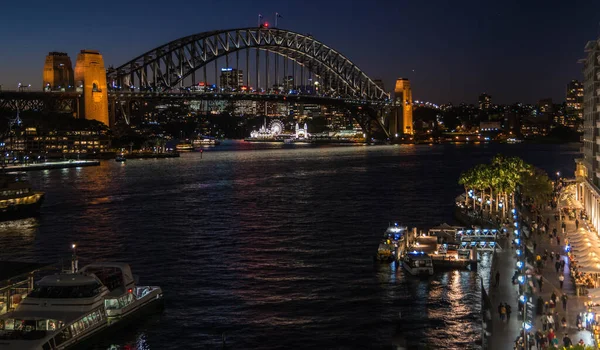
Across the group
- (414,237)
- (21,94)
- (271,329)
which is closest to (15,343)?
(271,329)

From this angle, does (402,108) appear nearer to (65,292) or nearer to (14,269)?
(14,269)

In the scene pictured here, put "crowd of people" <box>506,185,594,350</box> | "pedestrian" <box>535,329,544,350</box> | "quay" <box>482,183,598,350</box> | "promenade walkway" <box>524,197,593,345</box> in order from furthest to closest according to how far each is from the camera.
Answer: "quay" <box>482,183,598,350</box>
"promenade walkway" <box>524,197,593,345</box>
"crowd of people" <box>506,185,594,350</box>
"pedestrian" <box>535,329,544,350</box>

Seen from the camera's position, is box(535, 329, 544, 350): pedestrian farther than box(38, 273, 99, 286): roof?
No

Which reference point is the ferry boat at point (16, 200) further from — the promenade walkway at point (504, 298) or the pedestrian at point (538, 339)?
the pedestrian at point (538, 339)

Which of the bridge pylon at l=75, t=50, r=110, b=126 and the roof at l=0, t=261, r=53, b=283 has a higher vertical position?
the bridge pylon at l=75, t=50, r=110, b=126

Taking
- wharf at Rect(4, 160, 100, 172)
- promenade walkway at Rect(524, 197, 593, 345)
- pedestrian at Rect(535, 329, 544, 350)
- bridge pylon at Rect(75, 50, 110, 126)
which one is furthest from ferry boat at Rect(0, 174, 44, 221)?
bridge pylon at Rect(75, 50, 110, 126)

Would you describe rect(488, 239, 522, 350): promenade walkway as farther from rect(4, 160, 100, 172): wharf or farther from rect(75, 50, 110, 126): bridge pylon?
rect(75, 50, 110, 126): bridge pylon

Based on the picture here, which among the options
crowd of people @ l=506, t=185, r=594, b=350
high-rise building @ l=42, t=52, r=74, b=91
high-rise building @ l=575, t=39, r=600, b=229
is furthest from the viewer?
high-rise building @ l=42, t=52, r=74, b=91

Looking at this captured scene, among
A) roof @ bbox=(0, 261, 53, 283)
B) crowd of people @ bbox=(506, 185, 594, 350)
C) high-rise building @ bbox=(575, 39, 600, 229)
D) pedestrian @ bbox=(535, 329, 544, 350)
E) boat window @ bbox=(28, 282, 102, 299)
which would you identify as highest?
high-rise building @ bbox=(575, 39, 600, 229)
